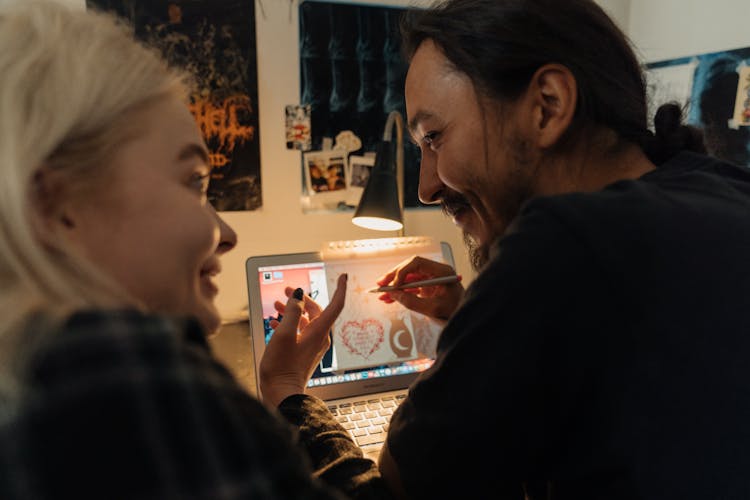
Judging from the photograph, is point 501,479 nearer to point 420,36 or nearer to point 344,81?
point 420,36

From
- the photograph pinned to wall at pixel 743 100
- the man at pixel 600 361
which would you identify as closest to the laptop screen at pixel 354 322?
the man at pixel 600 361

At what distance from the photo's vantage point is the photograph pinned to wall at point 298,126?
136 centimetres

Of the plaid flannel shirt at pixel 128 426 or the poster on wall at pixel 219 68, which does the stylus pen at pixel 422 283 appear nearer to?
the poster on wall at pixel 219 68

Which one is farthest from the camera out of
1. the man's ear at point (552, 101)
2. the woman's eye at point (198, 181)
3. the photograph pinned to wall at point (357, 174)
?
the photograph pinned to wall at point (357, 174)

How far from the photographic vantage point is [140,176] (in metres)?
0.40

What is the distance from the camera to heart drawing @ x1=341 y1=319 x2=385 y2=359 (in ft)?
3.48

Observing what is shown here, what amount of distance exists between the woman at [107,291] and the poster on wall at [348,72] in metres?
0.93

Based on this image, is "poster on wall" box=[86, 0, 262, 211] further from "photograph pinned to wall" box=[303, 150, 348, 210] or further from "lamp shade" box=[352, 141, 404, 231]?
"lamp shade" box=[352, 141, 404, 231]

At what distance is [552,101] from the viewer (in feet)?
2.38

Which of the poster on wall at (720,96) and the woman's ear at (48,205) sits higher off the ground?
the poster on wall at (720,96)

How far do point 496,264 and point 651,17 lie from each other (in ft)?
5.11

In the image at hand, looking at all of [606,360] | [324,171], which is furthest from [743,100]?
[606,360]

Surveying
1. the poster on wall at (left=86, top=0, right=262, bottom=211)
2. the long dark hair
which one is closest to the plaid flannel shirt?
the long dark hair

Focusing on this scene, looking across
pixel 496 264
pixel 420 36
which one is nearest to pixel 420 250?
pixel 420 36
